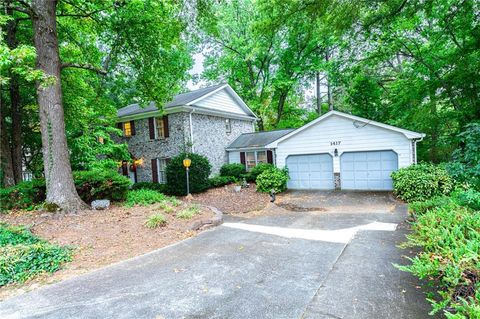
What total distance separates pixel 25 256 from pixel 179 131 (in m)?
11.2

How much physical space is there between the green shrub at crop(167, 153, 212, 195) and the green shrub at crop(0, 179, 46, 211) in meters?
5.62

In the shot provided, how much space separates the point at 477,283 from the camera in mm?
2473

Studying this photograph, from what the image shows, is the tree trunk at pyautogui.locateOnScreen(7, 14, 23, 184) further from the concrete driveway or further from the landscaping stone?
the concrete driveway

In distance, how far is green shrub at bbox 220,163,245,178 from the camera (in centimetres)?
1648

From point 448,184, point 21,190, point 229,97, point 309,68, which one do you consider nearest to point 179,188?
point 21,190

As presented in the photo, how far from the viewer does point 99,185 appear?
28.7 ft

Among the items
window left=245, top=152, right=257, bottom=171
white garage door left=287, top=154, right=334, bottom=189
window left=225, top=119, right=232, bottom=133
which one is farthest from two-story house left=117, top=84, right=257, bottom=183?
white garage door left=287, top=154, right=334, bottom=189

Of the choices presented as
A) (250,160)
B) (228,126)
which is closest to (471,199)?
(250,160)

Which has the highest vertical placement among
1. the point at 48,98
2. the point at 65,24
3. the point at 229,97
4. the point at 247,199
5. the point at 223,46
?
the point at 223,46

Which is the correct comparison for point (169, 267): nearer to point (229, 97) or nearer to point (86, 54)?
point (86, 54)

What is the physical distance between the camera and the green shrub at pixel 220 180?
14766 mm

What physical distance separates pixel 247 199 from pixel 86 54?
9658 millimetres

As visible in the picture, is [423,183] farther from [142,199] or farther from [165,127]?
[165,127]

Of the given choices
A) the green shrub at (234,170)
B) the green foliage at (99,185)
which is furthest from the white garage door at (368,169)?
the green foliage at (99,185)
